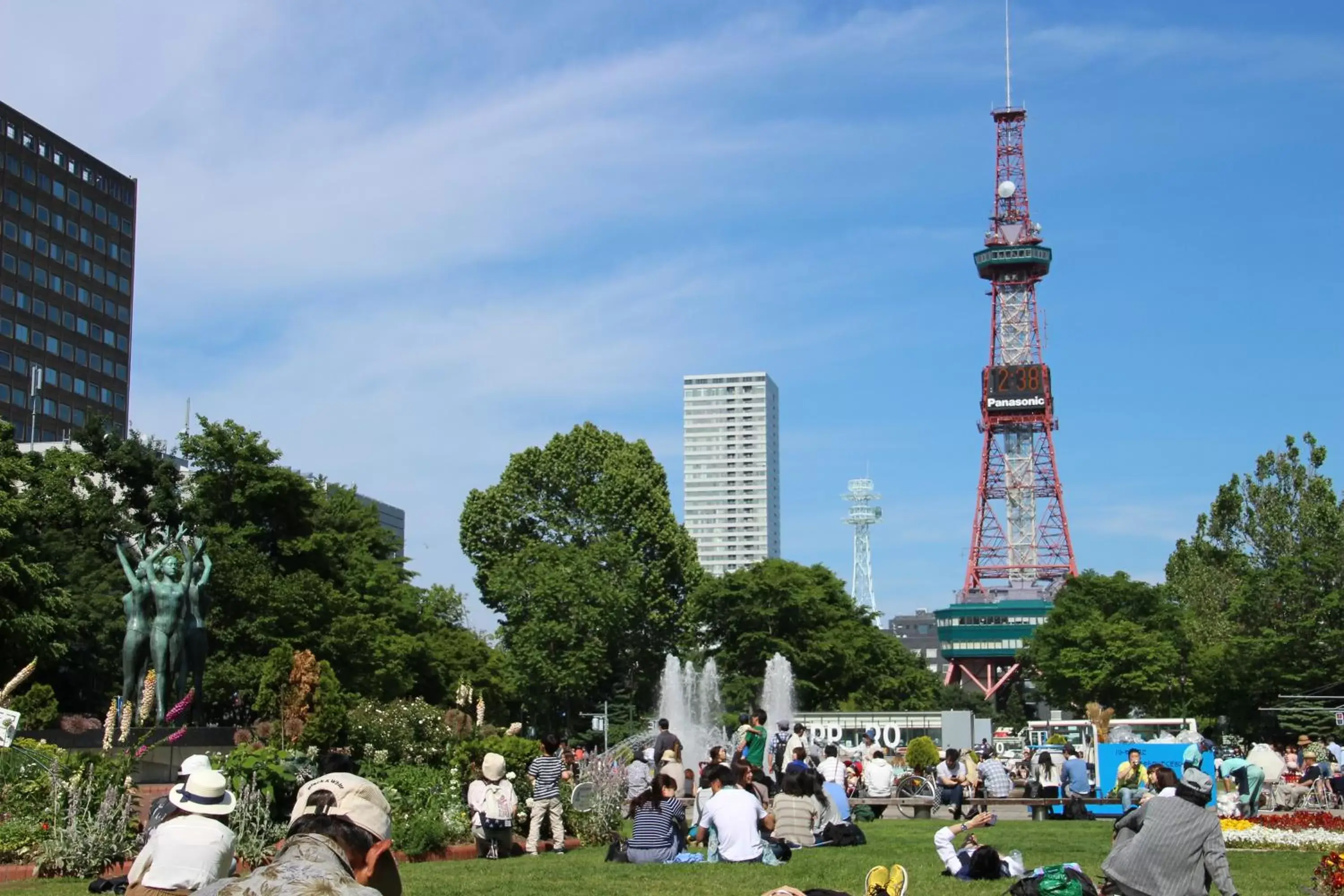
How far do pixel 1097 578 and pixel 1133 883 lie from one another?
81.1 meters

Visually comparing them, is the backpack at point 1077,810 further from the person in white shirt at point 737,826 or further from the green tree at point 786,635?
the green tree at point 786,635

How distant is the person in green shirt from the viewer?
2598cm

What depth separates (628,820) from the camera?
2206cm

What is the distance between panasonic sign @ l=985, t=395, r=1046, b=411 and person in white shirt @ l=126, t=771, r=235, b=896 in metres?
132

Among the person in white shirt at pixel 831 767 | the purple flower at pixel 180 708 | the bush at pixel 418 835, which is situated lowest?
the bush at pixel 418 835

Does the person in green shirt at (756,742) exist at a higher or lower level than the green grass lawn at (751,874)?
higher

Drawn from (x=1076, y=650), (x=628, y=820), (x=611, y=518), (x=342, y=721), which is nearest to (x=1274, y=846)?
(x=628, y=820)

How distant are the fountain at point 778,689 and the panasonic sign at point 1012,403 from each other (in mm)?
68960

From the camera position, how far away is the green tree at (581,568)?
63406 mm

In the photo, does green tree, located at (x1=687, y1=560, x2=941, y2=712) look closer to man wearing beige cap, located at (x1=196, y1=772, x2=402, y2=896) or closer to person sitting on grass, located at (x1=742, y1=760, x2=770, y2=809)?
Answer: person sitting on grass, located at (x1=742, y1=760, x2=770, y2=809)

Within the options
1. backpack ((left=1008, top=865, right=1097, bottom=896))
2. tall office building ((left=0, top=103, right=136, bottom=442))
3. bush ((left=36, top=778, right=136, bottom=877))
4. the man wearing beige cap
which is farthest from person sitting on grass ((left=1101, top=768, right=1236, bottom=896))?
tall office building ((left=0, top=103, right=136, bottom=442))

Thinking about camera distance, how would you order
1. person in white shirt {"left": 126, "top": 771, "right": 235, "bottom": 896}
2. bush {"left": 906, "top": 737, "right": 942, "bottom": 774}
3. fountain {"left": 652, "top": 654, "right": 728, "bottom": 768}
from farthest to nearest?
fountain {"left": 652, "top": 654, "right": 728, "bottom": 768}
bush {"left": 906, "top": 737, "right": 942, "bottom": 774}
person in white shirt {"left": 126, "top": 771, "right": 235, "bottom": 896}

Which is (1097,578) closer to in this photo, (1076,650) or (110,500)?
(1076,650)

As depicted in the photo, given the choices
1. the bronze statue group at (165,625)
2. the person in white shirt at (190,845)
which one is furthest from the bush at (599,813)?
the person in white shirt at (190,845)
